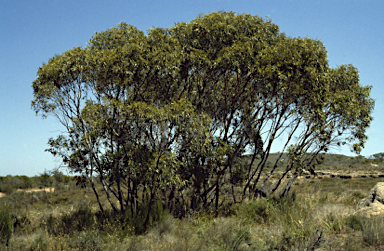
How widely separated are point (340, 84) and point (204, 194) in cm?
746

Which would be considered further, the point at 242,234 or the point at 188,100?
the point at 188,100

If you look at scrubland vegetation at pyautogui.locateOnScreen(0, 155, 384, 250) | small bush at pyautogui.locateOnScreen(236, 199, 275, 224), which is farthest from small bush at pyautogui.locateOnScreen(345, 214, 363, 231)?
small bush at pyautogui.locateOnScreen(236, 199, 275, 224)

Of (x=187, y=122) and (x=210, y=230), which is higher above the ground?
(x=187, y=122)

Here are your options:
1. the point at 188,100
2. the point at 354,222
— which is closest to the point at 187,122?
the point at 188,100

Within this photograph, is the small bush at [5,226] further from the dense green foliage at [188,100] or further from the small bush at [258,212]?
the small bush at [258,212]

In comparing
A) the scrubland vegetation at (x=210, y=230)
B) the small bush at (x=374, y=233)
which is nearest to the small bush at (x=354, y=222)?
the scrubland vegetation at (x=210, y=230)

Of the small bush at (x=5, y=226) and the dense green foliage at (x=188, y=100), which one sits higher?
the dense green foliage at (x=188, y=100)

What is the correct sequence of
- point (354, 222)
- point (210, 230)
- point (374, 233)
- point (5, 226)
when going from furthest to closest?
point (5, 226), point (354, 222), point (210, 230), point (374, 233)

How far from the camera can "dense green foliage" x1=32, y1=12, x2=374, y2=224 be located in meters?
10.1

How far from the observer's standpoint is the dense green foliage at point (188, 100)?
1012cm

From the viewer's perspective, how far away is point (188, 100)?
1152 centimetres

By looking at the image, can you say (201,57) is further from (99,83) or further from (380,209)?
(380,209)

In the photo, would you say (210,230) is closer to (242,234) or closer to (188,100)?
(242,234)

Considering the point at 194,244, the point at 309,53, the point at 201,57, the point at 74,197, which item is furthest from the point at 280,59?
the point at 74,197
